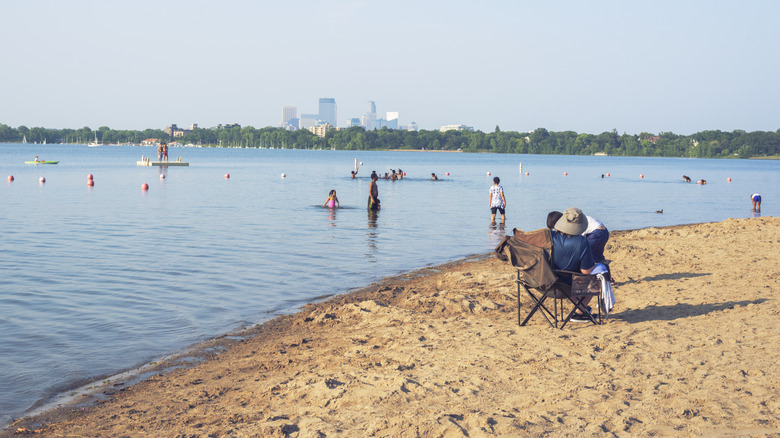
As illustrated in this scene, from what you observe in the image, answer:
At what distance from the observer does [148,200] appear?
34.8 metres

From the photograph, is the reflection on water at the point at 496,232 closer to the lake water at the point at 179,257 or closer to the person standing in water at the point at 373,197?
the lake water at the point at 179,257

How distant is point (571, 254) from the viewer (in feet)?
27.8

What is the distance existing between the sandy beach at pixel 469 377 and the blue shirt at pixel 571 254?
2.80 ft

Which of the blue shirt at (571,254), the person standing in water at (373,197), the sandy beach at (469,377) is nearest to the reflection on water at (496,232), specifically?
the person standing in water at (373,197)

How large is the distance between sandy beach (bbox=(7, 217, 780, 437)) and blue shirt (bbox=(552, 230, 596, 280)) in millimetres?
852

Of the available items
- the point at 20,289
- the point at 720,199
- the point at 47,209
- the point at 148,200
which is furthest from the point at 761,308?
the point at 720,199

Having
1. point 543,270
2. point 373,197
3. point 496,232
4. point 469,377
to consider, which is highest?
point 543,270

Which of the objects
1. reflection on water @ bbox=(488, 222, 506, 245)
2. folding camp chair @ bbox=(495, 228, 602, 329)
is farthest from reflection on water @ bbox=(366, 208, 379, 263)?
folding camp chair @ bbox=(495, 228, 602, 329)

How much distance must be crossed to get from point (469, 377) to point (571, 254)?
8.90 ft

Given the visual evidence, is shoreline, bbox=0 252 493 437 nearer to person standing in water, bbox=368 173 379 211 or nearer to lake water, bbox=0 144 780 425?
lake water, bbox=0 144 780 425

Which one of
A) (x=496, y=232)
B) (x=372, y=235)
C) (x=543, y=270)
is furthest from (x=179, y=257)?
(x=496, y=232)

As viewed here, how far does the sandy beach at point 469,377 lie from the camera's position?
5453mm

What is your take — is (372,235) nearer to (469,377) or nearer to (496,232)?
(496,232)

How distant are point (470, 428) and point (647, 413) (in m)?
1.58
